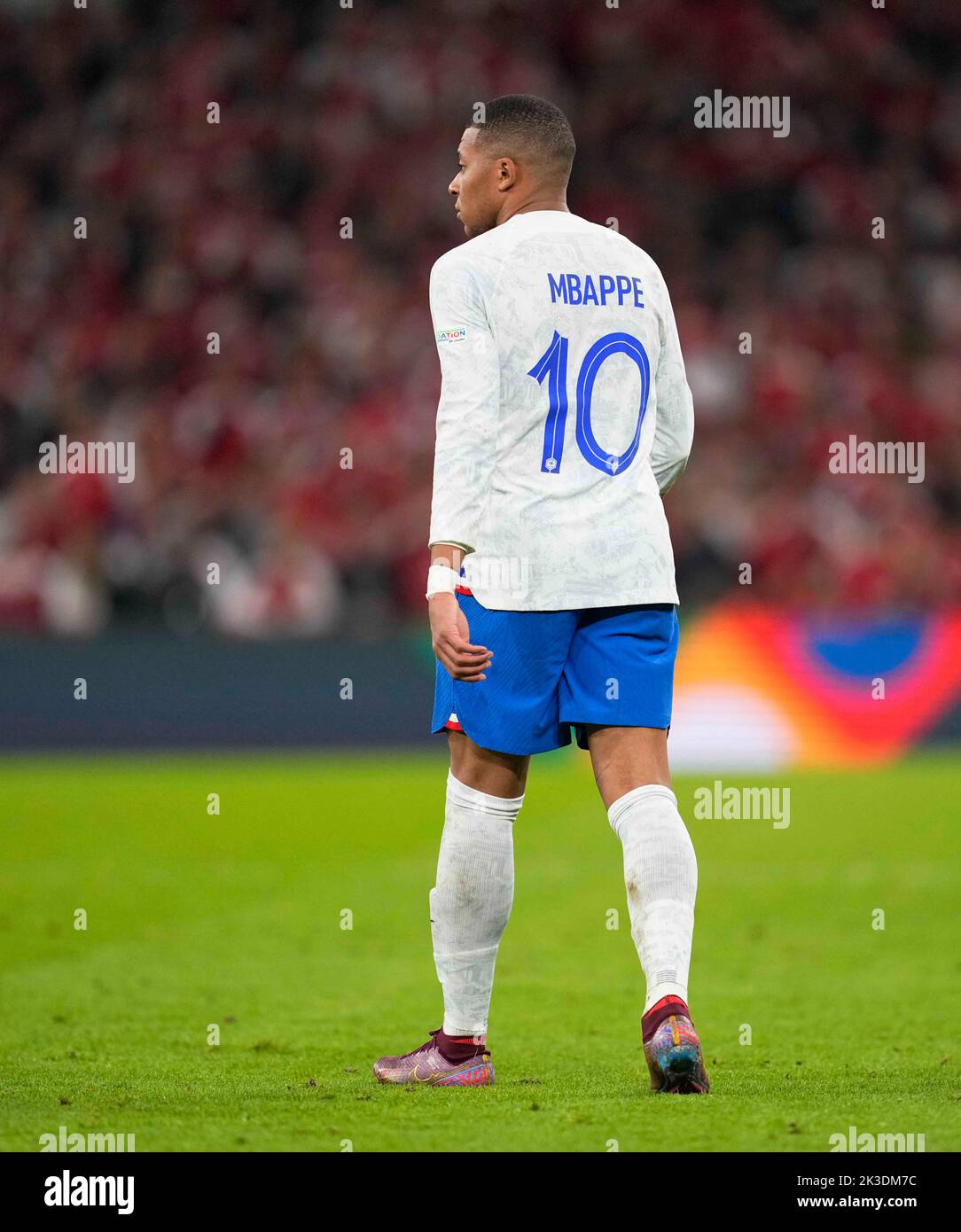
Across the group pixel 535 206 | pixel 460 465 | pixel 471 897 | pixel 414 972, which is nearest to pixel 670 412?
pixel 535 206

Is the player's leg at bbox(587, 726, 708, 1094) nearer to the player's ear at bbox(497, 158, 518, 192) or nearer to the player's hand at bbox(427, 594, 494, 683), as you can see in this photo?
the player's hand at bbox(427, 594, 494, 683)

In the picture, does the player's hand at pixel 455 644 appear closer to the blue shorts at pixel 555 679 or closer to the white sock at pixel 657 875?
the blue shorts at pixel 555 679

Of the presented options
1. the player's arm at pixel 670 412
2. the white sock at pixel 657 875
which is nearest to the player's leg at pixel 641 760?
the white sock at pixel 657 875

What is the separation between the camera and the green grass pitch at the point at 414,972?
375 cm

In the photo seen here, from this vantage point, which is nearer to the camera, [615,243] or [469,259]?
[469,259]

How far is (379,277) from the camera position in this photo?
16859 millimetres

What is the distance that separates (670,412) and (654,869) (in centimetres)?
109

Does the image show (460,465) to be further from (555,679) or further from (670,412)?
(670,412)

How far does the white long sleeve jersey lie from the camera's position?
3.99 meters

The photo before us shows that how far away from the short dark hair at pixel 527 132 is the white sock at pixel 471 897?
1403mm

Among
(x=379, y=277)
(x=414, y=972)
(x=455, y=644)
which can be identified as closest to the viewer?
(x=455, y=644)

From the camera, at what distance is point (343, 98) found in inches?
704

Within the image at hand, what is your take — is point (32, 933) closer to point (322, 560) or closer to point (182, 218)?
point (322, 560)

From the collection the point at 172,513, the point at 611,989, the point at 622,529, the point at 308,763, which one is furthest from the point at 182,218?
the point at 622,529
